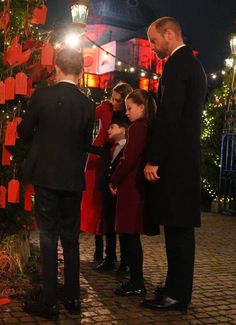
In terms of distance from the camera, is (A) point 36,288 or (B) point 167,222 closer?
(B) point 167,222

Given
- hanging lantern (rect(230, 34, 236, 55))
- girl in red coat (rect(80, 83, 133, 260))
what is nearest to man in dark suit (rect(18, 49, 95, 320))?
girl in red coat (rect(80, 83, 133, 260))

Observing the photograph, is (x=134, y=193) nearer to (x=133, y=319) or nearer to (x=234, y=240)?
(x=133, y=319)

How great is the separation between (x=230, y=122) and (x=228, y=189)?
1661 millimetres

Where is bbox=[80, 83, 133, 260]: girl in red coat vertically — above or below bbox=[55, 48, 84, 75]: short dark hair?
below

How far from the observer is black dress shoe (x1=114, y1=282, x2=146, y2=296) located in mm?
4449

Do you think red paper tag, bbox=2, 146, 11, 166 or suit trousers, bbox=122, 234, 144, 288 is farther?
suit trousers, bbox=122, 234, 144, 288

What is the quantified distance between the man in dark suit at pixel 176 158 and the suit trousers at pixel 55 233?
0.66 meters

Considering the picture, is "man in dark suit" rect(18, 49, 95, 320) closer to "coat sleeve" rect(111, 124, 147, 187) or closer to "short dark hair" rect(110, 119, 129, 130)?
"coat sleeve" rect(111, 124, 147, 187)

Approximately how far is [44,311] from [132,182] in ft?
4.54

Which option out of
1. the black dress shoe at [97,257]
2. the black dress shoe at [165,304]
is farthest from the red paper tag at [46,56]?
the black dress shoe at [97,257]

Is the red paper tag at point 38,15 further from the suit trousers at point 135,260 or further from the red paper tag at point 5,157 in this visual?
the suit trousers at point 135,260

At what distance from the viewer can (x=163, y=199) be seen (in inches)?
157

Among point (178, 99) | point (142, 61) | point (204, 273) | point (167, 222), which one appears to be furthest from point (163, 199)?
point (142, 61)

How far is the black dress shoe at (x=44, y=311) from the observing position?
146 inches
